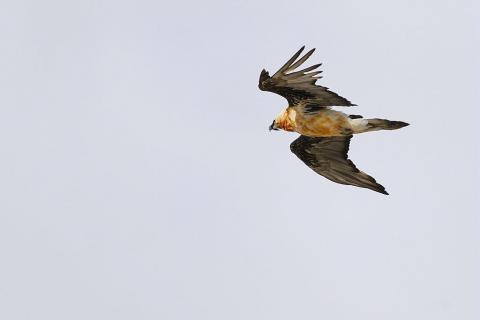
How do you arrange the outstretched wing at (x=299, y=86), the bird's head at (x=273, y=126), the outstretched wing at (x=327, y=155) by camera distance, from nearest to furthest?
1. the outstretched wing at (x=299, y=86)
2. the bird's head at (x=273, y=126)
3. the outstretched wing at (x=327, y=155)

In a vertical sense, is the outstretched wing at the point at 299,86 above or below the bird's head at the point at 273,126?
above

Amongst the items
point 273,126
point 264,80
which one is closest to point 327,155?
point 273,126

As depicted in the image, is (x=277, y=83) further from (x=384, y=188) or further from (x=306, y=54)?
(x=384, y=188)

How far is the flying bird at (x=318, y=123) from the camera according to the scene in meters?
26.5

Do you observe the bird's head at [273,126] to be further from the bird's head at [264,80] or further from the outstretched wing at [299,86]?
the bird's head at [264,80]

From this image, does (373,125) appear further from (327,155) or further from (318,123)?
(327,155)

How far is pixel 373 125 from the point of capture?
27.1 meters

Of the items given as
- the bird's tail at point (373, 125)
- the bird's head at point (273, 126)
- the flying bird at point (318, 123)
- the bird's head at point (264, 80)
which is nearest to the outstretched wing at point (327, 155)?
the flying bird at point (318, 123)

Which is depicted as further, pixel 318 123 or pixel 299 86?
pixel 318 123

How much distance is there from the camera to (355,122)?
27516mm

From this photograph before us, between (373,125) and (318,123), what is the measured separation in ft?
4.96

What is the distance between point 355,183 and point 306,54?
5087mm

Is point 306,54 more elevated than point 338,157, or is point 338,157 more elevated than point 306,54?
point 306,54

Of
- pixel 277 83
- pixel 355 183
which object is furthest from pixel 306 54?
pixel 355 183
